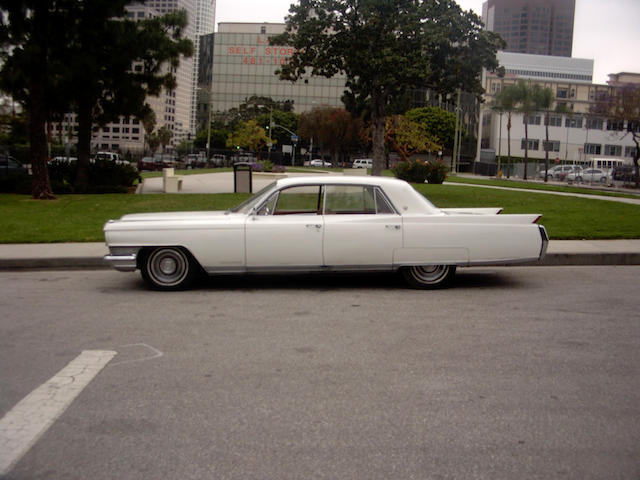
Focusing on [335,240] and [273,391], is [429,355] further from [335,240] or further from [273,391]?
[335,240]

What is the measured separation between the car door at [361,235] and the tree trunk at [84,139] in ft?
62.9

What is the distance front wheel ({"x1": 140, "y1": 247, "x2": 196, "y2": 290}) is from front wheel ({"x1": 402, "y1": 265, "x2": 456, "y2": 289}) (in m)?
2.70

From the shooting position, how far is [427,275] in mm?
8695

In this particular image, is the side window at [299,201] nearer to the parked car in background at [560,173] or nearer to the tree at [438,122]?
the parked car in background at [560,173]

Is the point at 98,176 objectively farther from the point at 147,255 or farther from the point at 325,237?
the point at 325,237

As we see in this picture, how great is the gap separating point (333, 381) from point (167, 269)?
161 inches

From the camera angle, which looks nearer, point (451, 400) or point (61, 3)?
point (451, 400)

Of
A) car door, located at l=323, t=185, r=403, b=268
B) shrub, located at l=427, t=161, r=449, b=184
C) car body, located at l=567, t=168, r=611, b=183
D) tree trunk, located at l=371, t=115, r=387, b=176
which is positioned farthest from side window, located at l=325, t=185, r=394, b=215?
car body, located at l=567, t=168, r=611, b=183

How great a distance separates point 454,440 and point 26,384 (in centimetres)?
305

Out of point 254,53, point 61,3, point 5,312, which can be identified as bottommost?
point 5,312

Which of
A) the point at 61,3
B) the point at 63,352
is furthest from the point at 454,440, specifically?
the point at 61,3

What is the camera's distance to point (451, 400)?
4684 millimetres

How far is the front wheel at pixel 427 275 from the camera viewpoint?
28.5 ft

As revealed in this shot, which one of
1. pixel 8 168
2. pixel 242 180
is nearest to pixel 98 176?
pixel 8 168
